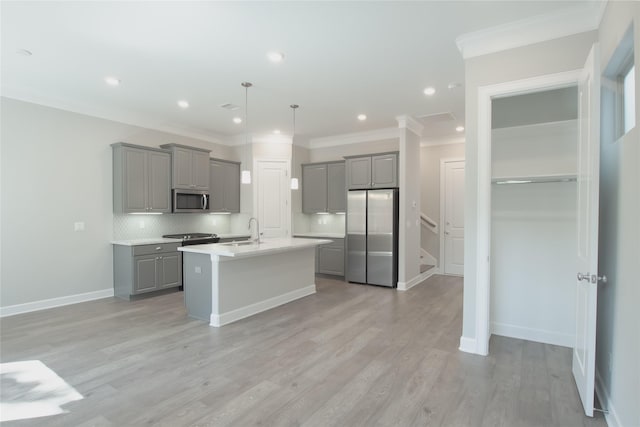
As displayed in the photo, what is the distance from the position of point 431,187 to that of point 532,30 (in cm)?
467

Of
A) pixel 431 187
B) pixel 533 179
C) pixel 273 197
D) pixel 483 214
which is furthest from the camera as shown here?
pixel 431 187

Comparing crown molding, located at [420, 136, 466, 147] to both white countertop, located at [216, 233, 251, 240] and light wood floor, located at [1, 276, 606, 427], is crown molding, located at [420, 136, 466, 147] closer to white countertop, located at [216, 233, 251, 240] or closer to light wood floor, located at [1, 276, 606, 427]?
light wood floor, located at [1, 276, 606, 427]

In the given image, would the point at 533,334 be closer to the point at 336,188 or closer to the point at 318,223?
the point at 336,188

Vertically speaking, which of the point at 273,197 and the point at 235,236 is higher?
the point at 273,197

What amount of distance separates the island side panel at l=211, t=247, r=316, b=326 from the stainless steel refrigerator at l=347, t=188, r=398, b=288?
115cm

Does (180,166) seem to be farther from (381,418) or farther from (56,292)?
(381,418)

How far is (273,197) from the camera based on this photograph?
23.1 ft

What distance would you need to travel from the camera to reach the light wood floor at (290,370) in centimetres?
223

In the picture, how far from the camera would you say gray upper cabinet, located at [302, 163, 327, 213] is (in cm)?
715

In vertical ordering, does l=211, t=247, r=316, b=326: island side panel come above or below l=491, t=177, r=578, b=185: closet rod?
below

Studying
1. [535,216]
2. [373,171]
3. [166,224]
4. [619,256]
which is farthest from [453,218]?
[166,224]

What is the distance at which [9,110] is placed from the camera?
14.2 feet

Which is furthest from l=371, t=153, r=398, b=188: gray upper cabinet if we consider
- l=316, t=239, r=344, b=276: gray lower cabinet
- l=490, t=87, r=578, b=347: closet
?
l=490, t=87, r=578, b=347: closet

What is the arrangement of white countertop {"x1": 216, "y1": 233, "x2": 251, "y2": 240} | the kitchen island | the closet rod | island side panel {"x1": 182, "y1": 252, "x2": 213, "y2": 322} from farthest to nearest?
white countertop {"x1": 216, "y1": 233, "x2": 251, "y2": 240} → island side panel {"x1": 182, "y1": 252, "x2": 213, "y2": 322} → the kitchen island → the closet rod
